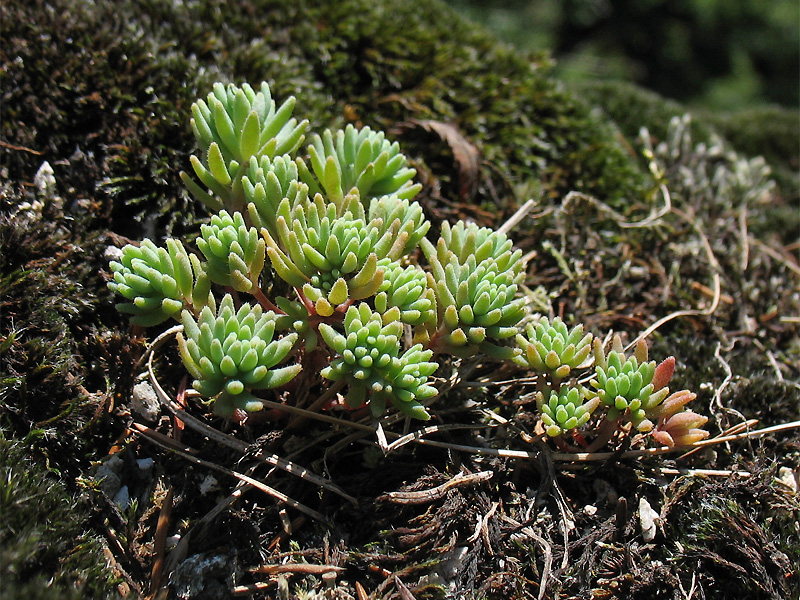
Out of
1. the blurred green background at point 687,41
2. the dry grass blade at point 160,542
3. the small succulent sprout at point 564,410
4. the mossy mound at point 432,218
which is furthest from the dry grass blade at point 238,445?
the blurred green background at point 687,41

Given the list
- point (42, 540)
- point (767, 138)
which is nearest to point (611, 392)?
point (42, 540)

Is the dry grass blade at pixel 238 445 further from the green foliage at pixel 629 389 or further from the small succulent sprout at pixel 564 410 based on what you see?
the green foliage at pixel 629 389

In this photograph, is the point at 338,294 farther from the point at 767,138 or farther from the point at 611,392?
the point at 767,138

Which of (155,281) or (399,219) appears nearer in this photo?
(155,281)

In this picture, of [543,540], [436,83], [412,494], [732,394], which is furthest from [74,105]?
[732,394]

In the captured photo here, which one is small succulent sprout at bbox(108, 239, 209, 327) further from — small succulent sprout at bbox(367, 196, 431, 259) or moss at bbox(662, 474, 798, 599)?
moss at bbox(662, 474, 798, 599)

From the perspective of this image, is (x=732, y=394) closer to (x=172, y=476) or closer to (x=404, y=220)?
(x=404, y=220)
